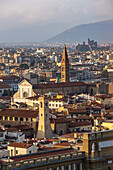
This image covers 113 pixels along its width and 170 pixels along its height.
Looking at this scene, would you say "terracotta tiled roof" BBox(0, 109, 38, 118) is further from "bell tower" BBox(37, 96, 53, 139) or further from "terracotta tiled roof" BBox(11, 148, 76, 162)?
"terracotta tiled roof" BBox(11, 148, 76, 162)

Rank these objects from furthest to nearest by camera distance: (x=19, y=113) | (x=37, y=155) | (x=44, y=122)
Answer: (x=19, y=113) → (x=44, y=122) → (x=37, y=155)

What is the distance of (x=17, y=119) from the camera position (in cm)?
3625

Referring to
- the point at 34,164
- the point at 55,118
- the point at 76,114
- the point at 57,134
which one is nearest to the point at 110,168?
the point at 34,164

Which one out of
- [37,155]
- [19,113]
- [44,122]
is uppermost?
[37,155]

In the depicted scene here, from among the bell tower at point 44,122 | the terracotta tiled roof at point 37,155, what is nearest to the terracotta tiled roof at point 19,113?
the bell tower at point 44,122

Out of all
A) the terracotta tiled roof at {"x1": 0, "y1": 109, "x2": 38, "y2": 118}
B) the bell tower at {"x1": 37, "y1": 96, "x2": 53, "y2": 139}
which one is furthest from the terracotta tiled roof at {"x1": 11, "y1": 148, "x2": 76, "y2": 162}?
the terracotta tiled roof at {"x1": 0, "y1": 109, "x2": 38, "y2": 118}

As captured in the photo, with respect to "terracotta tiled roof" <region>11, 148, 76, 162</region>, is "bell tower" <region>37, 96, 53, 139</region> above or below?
below

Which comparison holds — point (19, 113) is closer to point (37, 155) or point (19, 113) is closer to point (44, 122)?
point (44, 122)

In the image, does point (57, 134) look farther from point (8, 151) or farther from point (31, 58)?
point (31, 58)

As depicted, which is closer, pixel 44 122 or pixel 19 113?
pixel 44 122

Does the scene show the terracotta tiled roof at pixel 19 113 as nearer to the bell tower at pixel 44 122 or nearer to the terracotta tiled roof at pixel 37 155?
the bell tower at pixel 44 122

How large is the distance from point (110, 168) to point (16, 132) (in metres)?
12.4

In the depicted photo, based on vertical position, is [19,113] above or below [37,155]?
below

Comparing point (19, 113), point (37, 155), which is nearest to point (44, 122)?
point (19, 113)
